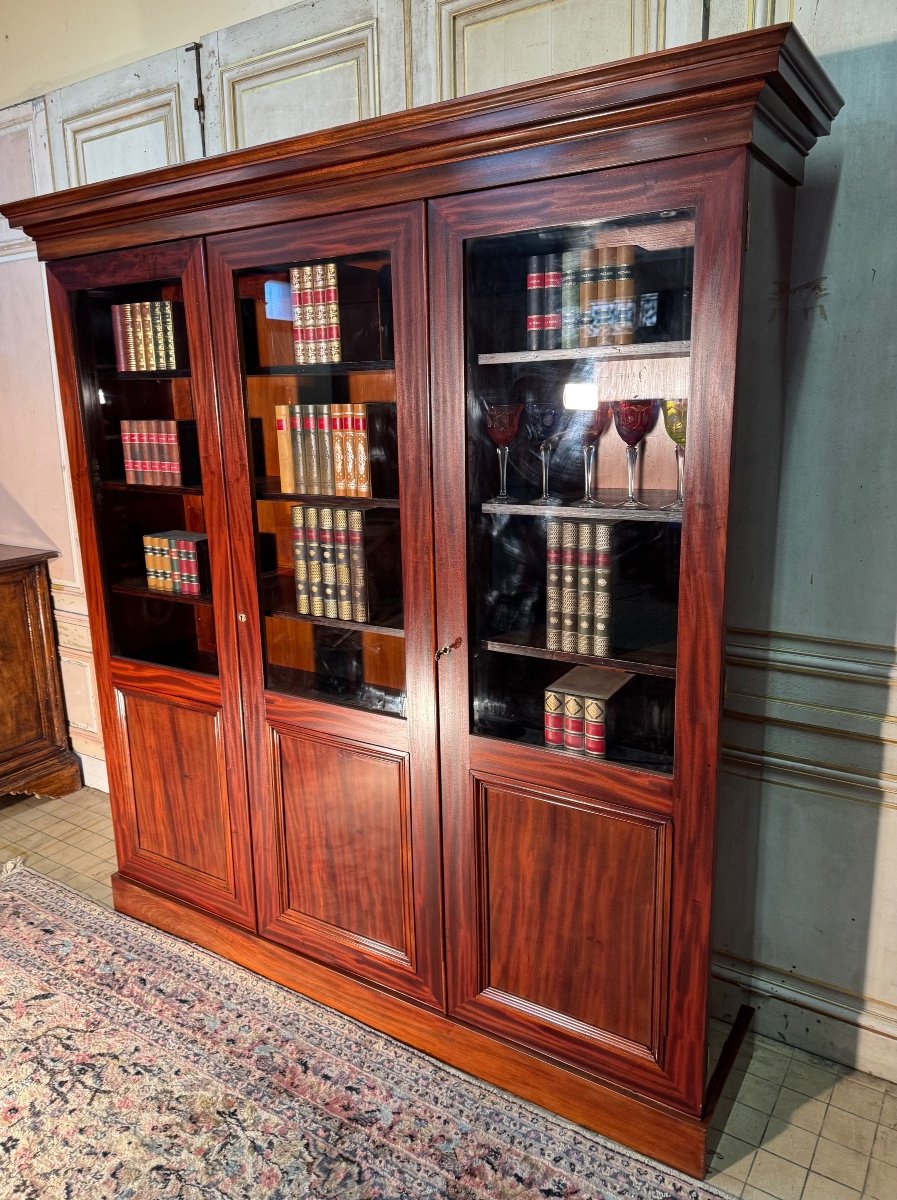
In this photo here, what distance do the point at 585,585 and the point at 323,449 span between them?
0.71m

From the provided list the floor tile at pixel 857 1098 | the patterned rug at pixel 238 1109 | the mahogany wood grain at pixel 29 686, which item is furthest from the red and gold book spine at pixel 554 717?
the mahogany wood grain at pixel 29 686

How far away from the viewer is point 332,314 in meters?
1.98

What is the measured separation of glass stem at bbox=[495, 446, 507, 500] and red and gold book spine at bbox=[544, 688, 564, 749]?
1.38ft

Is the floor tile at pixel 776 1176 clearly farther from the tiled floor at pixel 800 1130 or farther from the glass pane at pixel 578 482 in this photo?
the glass pane at pixel 578 482

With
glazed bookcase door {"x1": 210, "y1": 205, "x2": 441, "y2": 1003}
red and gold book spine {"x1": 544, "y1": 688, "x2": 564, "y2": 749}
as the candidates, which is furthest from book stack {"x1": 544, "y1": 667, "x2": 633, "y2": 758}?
glazed bookcase door {"x1": 210, "y1": 205, "x2": 441, "y2": 1003}

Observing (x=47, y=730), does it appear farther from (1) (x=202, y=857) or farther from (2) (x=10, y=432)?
(1) (x=202, y=857)

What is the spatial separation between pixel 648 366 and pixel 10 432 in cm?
286

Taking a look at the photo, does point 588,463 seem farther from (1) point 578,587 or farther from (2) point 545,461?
(1) point 578,587

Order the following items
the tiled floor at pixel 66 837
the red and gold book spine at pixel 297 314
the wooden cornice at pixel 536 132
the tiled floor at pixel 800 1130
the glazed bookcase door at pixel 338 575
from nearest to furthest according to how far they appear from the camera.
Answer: the wooden cornice at pixel 536 132 → the tiled floor at pixel 800 1130 → the glazed bookcase door at pixel 338 575 → the red and gold book spine at pixel 297 314 → the tiled floor at pixel 66 837

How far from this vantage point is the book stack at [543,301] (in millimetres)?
1680

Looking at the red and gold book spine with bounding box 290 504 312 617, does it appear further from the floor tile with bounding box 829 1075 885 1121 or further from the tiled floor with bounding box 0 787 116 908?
the floor tile with bounding box 829 1075 885 1121

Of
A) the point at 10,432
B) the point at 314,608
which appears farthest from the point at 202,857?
the point at 10,432

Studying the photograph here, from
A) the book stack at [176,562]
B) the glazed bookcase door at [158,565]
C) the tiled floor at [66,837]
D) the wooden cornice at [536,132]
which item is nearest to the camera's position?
the wooden cornice at [536,132]

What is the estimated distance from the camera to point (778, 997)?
2164 mm
